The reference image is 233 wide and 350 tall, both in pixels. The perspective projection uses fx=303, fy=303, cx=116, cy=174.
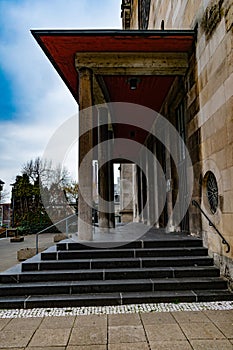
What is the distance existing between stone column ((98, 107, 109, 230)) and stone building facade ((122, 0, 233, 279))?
216 cm

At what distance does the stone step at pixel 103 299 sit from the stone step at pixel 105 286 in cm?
9

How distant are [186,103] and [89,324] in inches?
161

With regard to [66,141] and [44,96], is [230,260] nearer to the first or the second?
[66,141]

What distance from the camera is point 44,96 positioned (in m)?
27.4

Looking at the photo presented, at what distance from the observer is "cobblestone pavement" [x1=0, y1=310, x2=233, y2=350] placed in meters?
2.44

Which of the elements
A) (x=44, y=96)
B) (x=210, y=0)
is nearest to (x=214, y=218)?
(x=210, y=0)

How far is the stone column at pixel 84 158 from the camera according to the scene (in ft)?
15.6

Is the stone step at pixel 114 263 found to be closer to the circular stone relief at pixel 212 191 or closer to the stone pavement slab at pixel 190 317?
the circular stone relief at pixel 212 191

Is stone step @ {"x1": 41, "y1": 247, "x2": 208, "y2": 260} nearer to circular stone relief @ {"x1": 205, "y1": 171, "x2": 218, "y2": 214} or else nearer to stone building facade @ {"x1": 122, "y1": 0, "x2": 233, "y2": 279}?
stone building facade @ {"x1": 122, "y1": 0, "x2": 233, "y2": 279}

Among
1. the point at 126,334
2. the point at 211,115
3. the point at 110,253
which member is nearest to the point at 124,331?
the point at 126,334

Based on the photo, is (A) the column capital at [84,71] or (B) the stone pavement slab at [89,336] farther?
(A) the column capital at [84,71]

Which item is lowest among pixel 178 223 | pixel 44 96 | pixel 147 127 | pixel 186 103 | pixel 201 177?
pixel 178 223

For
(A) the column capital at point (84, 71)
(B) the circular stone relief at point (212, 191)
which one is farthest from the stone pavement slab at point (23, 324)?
(A) the column capital at point (84, 71)

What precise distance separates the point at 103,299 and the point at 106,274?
49 cm
